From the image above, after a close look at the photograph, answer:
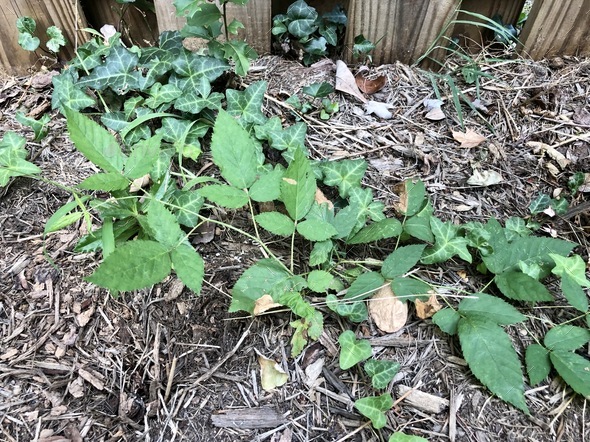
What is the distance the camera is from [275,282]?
143cm

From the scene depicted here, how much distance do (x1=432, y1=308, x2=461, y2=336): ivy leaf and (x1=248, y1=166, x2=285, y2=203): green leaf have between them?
64 centimetres

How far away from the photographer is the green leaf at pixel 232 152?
1.46m

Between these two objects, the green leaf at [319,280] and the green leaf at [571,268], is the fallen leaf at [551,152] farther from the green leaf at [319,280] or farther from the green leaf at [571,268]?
the green leaf at [319,280]

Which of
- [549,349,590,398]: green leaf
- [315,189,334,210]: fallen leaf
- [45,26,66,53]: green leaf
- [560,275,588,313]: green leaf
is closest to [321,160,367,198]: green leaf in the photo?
[315,189,334,210]: fallen leaf

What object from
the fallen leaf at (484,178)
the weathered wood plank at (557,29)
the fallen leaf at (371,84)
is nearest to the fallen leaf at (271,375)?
the fallen leaf at (484,178)

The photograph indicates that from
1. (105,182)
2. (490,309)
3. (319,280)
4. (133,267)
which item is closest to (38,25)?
(105,182)

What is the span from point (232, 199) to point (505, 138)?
3.93 ft

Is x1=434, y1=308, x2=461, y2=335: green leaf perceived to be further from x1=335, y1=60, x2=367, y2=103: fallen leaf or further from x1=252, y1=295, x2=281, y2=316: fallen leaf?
x1=335, y1=60, x2=367, y2=103: fallen leaf

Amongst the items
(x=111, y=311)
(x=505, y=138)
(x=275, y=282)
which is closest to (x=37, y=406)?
(x=111, y=311)

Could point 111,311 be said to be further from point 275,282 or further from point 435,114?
point 435,114

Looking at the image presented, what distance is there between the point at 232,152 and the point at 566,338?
1.22 m

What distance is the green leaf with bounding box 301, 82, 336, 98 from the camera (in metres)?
1.87

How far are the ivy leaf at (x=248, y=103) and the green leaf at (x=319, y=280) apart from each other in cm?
70

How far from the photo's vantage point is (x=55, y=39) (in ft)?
6.59
